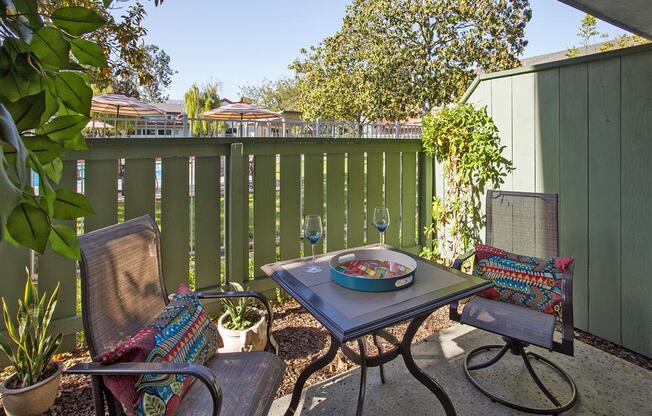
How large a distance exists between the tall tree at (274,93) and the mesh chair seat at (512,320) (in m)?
30.4

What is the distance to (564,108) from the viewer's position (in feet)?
9.11

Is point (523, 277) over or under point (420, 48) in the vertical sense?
under

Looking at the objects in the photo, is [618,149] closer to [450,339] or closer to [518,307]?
[518,307]

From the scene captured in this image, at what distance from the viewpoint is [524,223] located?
247 cm

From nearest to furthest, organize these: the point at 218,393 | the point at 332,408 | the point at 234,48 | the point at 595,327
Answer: the point at 218,393 < the point at 332,408 < the point at 595,327 < the point at 234,48

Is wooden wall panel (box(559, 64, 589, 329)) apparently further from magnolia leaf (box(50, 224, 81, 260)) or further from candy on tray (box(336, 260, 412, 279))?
magnolia leaf (box(50, 224, 81, 260))

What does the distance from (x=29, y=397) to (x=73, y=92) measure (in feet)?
6.10

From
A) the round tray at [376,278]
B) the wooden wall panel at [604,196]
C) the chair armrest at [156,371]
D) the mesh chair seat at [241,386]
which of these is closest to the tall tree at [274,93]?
the wooden wall panel at [604,196]

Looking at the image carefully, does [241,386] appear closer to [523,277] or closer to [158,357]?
[158,357]

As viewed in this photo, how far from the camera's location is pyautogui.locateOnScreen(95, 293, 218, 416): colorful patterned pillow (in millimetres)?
1277

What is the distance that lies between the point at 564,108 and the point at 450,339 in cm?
184

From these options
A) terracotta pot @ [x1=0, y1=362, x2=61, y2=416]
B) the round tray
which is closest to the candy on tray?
the round tray

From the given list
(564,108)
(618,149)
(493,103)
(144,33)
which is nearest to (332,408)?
(618,149)

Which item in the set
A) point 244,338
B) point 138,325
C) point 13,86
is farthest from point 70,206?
point 244,338
